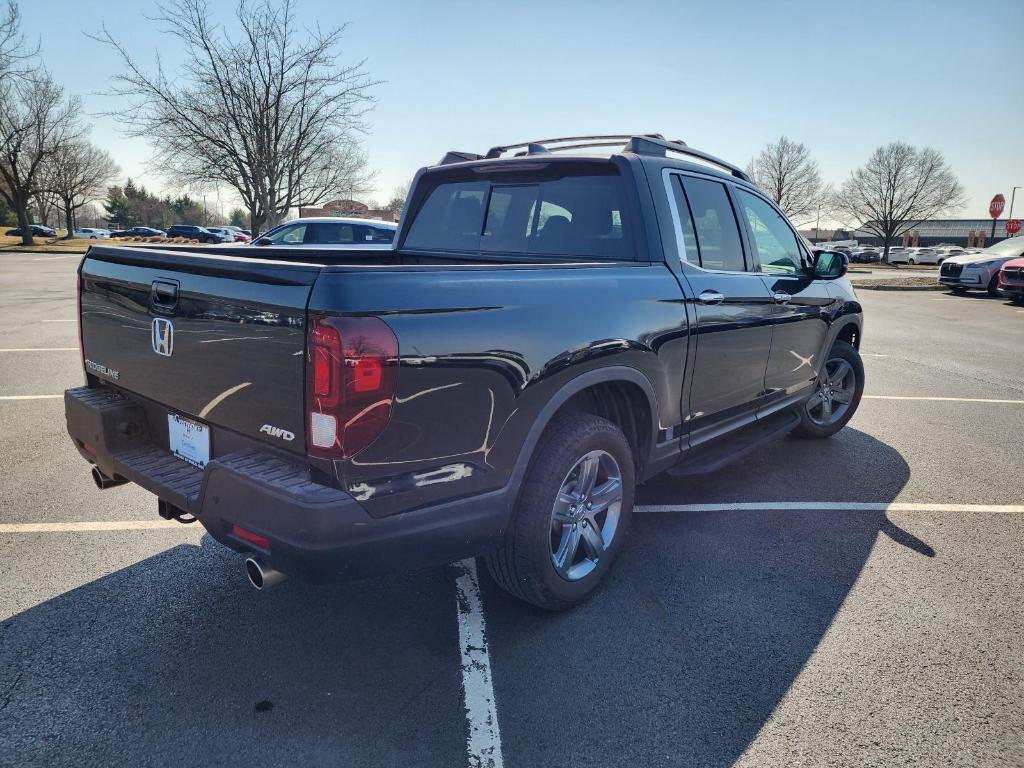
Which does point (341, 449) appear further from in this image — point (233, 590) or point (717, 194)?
point (717, 194)

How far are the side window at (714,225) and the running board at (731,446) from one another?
3.27 feet

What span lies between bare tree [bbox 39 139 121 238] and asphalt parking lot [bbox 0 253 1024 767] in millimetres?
Result: 48393

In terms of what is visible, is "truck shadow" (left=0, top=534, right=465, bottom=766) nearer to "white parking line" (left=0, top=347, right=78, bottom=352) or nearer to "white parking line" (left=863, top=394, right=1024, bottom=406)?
"white parking line" (left=863, top=394, right=1024, bottom=406)

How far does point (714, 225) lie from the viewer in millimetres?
3750

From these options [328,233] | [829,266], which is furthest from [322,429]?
[328,233]

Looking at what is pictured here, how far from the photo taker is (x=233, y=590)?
3041 mm

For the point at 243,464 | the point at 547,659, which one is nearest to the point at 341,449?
the point at 243,464

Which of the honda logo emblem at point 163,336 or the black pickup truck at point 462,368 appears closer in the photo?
the black pickup truck at point 462,368

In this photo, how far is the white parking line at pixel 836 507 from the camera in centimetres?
414

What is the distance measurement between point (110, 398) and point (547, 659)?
2.16 meters

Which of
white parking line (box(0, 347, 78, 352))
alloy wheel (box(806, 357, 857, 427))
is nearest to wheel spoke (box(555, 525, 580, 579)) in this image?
alloy wheel (box(806, 357, 857, 427))

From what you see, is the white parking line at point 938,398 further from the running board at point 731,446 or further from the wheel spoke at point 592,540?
the wheel spoke at point 592,540

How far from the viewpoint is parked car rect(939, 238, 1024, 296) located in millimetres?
19859

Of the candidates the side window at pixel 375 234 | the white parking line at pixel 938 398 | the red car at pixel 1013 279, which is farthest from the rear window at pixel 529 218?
the red car at pixel 1013 279
